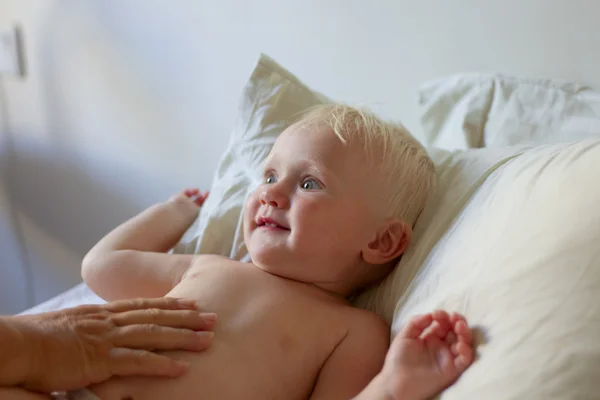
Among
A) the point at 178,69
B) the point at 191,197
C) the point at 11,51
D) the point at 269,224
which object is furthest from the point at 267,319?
the point at 11,51

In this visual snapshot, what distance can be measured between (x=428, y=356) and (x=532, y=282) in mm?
144

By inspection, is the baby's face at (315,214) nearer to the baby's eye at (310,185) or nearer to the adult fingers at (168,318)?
the baby's eye at (310,185)

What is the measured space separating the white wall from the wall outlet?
3 centimetres

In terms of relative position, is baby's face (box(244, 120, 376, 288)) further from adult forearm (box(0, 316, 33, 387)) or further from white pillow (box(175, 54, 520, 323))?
adult forearm (box(0, 316, 33, 387))

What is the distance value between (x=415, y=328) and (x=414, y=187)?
0.83 ft

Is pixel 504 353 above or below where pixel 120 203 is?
above

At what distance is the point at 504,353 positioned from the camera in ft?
1.84

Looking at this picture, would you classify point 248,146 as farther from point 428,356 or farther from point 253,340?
point 428,356

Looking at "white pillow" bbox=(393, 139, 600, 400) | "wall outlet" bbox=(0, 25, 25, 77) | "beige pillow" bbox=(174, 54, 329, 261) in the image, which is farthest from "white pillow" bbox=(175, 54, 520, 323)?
"wall outlet" bbox=(0, 25, 25, 77)

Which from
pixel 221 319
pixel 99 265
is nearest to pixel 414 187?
pixel 221 319

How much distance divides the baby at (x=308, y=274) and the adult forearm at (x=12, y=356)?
0.23 feet

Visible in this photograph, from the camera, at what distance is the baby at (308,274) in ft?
2.45

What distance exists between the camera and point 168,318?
30.1 inches

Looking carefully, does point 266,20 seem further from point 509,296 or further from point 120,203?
point 509,296
